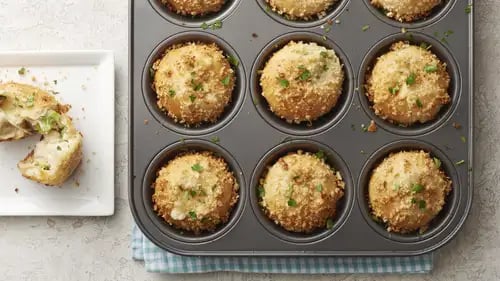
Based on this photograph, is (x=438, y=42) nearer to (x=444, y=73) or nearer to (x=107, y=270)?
(x=444, y=73)

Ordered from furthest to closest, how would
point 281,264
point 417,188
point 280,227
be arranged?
1. point 281,264
2. point 280,227
3. point 417,188

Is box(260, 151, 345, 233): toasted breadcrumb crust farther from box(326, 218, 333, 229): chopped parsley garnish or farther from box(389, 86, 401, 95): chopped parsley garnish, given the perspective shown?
box(389, 86, 401, 95): chopped parsley garnish

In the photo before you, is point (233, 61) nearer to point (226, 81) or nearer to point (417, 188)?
point (226, 81)

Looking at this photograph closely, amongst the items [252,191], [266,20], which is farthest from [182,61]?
[252,191]

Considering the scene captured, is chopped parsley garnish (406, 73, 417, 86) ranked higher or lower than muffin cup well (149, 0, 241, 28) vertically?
lower

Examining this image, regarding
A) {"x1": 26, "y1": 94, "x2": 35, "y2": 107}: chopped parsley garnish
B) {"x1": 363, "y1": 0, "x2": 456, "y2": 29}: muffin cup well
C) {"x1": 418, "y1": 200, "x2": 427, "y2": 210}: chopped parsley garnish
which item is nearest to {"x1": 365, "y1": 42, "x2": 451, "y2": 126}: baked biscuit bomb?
{"x1": 363, "y1": 0, "x2": 456, "y2": 29}: muffin cup well

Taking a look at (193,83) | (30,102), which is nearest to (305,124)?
(193,83)

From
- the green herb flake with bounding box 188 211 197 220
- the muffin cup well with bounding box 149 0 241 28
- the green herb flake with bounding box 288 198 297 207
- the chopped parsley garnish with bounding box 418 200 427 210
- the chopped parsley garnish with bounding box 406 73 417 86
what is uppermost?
the muffin cup well with bounding box 149 0 241 28
